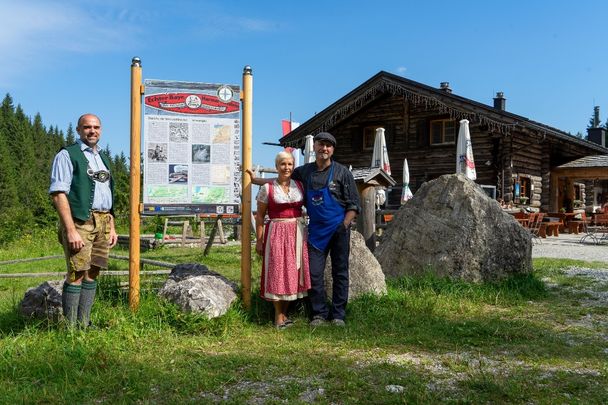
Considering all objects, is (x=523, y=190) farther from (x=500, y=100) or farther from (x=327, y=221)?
(x=327, y=221)

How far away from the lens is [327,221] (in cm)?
495

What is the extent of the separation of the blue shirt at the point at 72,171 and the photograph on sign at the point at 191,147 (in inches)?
26.3

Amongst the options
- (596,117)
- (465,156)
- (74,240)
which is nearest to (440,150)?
(465,156)

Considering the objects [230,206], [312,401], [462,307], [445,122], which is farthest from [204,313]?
[445,122]

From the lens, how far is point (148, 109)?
505 cm

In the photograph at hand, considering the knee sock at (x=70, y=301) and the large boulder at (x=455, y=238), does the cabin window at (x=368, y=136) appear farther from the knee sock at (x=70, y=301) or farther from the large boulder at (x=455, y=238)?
the knee sock at (x=70, y=301)

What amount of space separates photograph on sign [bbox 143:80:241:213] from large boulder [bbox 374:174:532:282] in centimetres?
283

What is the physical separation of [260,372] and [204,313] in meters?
1.17

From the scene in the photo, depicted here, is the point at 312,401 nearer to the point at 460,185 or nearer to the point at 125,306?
the point at 125,306

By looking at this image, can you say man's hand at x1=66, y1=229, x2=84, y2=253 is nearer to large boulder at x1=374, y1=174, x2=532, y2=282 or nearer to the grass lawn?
the grass lawn

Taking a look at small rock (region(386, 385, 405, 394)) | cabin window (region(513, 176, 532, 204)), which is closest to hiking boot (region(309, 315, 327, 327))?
small rock (region(386, 385, 405, 394))

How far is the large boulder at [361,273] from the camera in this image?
5723 mm

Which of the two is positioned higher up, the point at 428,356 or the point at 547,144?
the point at 547,144

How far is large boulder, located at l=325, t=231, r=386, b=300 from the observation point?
18.8ft
